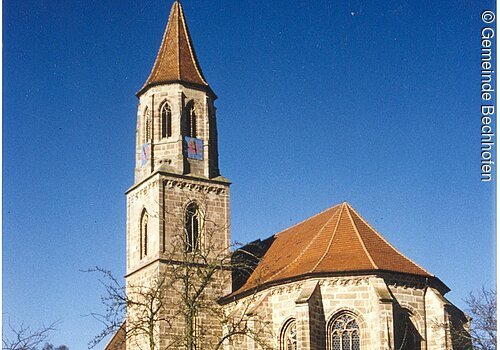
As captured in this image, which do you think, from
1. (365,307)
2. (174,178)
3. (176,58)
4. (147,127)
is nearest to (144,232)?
(174,178)


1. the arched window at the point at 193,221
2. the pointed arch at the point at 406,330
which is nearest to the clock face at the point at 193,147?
the arched window at the point at 193,221

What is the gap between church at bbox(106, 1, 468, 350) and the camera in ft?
108

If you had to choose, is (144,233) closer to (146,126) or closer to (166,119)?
(146,126)

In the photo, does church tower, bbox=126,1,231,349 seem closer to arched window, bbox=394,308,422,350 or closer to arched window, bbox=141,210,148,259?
arched window, bbox=141,210,148,259

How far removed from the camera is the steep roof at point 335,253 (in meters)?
33.6

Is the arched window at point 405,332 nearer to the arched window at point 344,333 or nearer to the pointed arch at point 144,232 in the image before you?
the arched window at point 344,333

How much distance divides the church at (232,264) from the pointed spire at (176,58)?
0.06 metres

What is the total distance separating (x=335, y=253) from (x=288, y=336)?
3.51m

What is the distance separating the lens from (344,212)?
1438 inches

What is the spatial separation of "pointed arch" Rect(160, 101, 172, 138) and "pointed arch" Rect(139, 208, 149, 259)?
3.39 meters

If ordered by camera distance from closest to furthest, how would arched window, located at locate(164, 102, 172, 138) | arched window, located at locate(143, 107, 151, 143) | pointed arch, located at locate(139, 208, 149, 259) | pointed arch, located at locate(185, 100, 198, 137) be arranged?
pointed arch, located at locate(139, 208, 149, 259)
arched window, located at locate(164, 102, 172, 138)
pointed arch, located at locate(185, 100, 198, 137)
arched window, located at locate(143, 107, 151, 143)

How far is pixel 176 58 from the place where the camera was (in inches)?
1660

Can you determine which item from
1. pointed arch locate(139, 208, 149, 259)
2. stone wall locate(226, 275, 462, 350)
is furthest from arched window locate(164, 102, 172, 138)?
stone wall locate(226, 275, 462, 350)

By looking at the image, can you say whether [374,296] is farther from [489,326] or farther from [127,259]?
[127,259]
